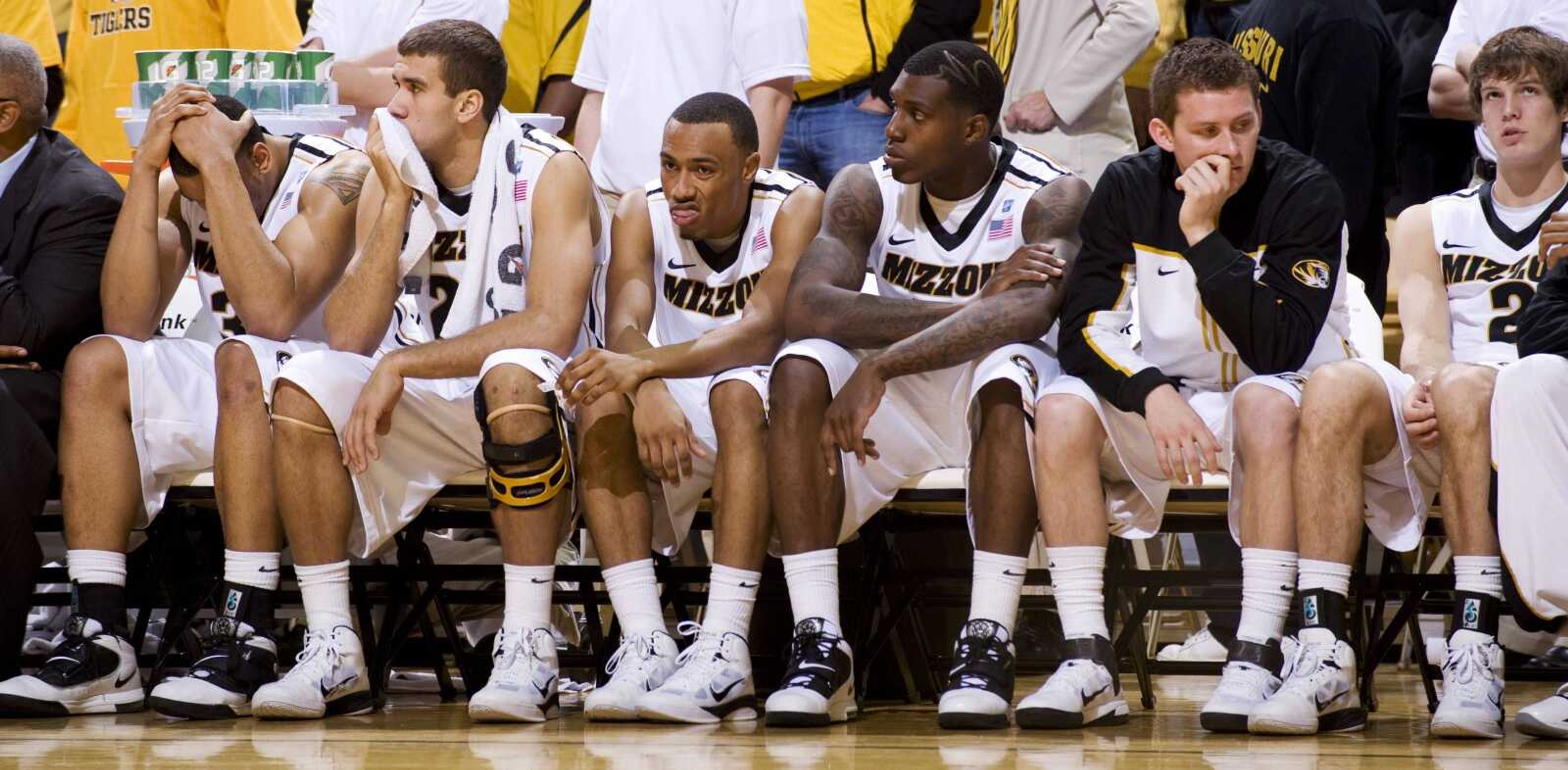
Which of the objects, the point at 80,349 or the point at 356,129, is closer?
the point at 80,349

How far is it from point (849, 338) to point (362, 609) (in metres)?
1.56

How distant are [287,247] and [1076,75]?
262 cm

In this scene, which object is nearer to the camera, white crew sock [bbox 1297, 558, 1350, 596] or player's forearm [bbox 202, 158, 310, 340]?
white crew sock [bbox 1297, 558, 1350, 596]

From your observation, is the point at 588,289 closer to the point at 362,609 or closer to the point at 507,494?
the point at 507,494

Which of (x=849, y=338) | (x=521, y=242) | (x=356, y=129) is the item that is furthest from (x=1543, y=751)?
(x=356, y=129)

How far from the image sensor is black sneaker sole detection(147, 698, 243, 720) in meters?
4.72

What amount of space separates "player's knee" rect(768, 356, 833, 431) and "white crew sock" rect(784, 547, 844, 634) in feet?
1.06

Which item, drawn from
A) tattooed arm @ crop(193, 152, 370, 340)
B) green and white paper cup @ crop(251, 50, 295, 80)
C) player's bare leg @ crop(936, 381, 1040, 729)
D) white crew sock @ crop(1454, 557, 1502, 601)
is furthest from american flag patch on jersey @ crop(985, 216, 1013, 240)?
green and white paper cup @ crop(251, 50, 295, 80)

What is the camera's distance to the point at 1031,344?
4.99 metres

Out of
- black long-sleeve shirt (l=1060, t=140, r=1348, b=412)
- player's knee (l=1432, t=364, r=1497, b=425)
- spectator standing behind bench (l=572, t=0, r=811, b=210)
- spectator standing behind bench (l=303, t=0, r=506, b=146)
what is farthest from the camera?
spectator standing behind bench (l=303, t=0, r=506, b=146)

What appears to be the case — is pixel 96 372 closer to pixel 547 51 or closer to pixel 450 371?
pixel 450 371

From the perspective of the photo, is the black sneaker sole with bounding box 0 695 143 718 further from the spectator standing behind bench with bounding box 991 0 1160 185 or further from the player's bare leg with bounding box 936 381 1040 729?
the spectator standing behind bench with bounding box 991 0 1160 185

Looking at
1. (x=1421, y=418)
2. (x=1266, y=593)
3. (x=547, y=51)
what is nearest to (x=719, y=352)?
(x=1266, y=593)

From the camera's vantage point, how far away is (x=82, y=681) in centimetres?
491
